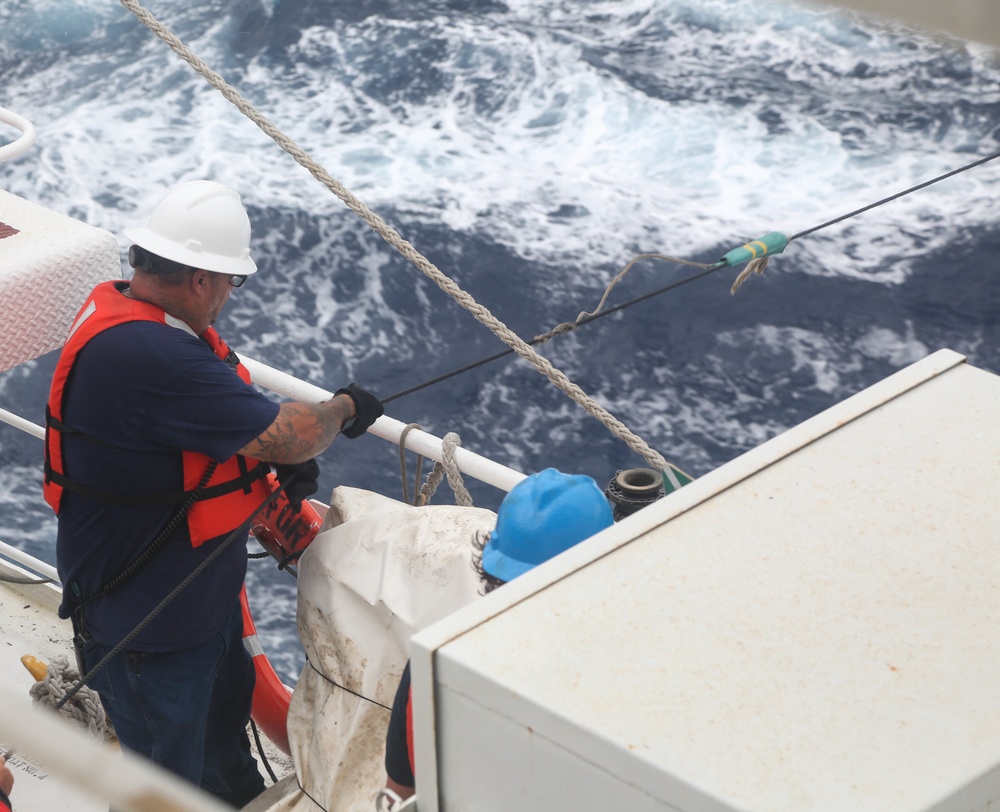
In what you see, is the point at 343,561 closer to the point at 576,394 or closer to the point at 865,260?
the point at 576,394

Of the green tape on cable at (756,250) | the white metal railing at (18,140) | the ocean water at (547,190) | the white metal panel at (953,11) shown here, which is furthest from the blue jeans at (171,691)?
the white metal panel at (953,11)

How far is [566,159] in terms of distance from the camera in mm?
9648

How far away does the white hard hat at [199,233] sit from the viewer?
7.10 ft

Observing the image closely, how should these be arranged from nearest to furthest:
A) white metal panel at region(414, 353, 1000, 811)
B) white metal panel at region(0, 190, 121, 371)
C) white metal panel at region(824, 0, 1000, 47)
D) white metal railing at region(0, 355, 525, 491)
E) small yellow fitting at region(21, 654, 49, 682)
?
1. white metal panel at region(414, 353, 1000, 811)
2. white metal railing at region(0, 355, 525, 491)
3. white metal panel at region(0, 190, 121, 371)
4. small yellow fitting at region(21, 654, 49, 682)
5. white metal panel at region(824, 0, 1000, 47)

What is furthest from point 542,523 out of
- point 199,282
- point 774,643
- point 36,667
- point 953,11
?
point 953,11

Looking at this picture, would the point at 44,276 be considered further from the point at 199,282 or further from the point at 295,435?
the point at 295,435

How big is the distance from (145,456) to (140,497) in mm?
75

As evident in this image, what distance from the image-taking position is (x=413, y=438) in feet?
8.61

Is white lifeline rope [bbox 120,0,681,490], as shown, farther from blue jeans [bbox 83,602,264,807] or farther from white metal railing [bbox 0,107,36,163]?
blue jeans [bbox 83,602,264,807]

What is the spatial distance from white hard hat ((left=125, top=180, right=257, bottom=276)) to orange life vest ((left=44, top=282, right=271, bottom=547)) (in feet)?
0.37

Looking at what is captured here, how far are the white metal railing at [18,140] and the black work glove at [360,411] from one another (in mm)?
1118

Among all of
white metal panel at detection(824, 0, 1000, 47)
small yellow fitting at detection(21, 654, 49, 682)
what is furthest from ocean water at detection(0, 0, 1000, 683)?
small yellow fitting at detection(21, 654, 49, 682)

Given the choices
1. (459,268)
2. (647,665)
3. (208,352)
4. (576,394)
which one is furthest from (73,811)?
(459,268)

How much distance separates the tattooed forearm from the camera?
2.08 m
